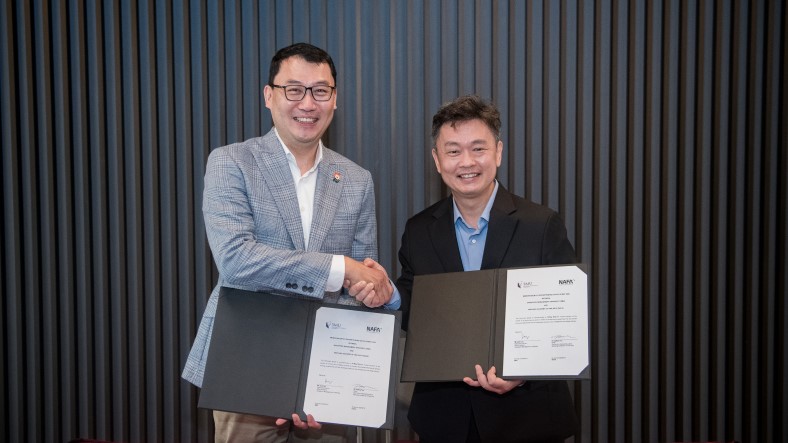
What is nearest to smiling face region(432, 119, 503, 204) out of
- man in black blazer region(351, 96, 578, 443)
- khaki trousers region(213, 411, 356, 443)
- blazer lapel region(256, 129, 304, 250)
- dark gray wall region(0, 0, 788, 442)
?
man in black blazer region(351, 96, 578, 443)

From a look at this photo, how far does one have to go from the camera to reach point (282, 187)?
2.08 metres

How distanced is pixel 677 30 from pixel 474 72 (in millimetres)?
987

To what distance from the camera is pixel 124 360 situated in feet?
9.87

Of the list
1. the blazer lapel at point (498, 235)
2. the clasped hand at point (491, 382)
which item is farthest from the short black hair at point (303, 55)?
the clasped hand at point (491, 382)

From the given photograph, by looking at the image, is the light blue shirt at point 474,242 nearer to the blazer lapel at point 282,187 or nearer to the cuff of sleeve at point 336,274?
the cuff of sleeve at point 336,274

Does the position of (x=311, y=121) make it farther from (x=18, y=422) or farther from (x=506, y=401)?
(x=18, y=422)

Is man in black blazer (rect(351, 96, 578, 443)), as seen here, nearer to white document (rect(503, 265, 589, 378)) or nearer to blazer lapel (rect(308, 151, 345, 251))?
white document (rect(503, 265, 589, 378))

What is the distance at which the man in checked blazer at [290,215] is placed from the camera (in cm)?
193

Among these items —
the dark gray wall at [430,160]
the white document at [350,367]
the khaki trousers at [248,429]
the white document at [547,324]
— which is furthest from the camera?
the dark gray wall at [430,160]

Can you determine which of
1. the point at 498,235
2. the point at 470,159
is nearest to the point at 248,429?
the point at 498,235

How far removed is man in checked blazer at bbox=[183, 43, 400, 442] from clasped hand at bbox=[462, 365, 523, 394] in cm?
39

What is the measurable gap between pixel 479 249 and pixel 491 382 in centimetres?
48

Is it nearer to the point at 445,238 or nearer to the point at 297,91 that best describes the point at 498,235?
the point at 445,238

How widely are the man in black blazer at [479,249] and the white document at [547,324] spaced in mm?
111
